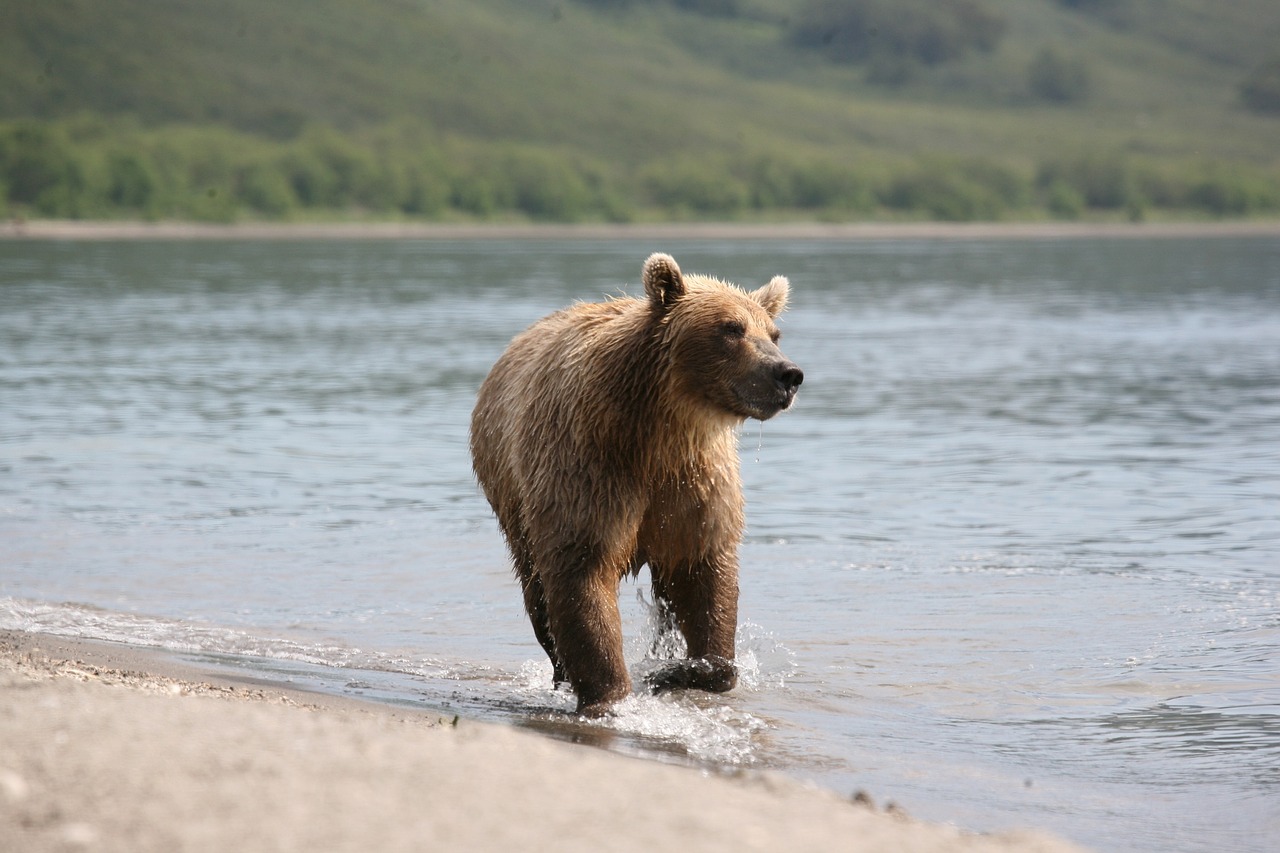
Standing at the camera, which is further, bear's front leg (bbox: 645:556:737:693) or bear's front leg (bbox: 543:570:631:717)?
bear's front leg (bbox: 645:556:737:693)

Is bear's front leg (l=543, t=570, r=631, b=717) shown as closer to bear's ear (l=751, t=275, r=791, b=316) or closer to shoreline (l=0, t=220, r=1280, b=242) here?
bear's ear (l=751, t=275, r=791, b=316)

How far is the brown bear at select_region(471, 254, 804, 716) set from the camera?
269 inches

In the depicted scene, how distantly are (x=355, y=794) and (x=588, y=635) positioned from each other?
8.02 ft

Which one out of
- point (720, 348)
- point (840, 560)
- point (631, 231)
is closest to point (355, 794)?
point (720, 348)

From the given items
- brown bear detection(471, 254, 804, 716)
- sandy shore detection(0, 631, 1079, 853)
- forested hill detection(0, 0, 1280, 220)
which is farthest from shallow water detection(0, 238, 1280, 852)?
forested hill detection(0, 0, 1280, 220)

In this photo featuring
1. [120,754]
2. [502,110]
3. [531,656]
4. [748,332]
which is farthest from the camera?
[502,110]

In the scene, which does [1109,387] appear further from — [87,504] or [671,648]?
[671,648]

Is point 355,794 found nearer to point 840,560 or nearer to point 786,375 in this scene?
point 786,375

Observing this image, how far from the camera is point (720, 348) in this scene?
679 centimetres

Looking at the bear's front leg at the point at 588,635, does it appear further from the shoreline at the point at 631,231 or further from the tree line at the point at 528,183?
the tree line at the point at 528,183

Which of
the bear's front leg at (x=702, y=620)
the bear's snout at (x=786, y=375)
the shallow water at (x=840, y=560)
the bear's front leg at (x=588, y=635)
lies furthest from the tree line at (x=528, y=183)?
the bear's snout at (x=786, y=375)

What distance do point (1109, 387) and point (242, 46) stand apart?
16622 cm

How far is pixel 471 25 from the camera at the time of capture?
655ft

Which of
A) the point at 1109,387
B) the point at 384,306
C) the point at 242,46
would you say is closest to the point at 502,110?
the point at 242,46
